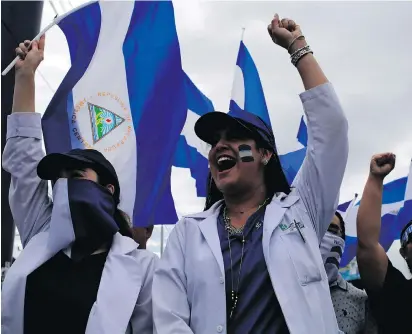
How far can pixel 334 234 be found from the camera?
12.4ft

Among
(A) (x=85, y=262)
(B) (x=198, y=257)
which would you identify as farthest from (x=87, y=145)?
(B) (x=198, y=257)

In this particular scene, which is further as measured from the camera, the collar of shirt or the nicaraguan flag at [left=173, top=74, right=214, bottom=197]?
the nicaraguan flag at [left=173, top=74, right=214, bottom=197]

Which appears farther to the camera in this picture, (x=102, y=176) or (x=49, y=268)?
(x=102, y=176)

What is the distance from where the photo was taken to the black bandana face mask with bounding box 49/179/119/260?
2.83m

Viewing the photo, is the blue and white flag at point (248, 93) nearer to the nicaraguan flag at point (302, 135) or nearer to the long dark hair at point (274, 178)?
the nicaraguan flag at point (302, 135)

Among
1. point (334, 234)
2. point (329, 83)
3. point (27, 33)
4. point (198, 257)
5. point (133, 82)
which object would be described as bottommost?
point (334, 234)

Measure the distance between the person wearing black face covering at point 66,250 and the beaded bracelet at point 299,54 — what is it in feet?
3.71

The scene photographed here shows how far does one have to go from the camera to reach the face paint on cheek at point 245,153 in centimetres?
284

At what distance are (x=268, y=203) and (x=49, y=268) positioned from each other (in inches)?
42.9

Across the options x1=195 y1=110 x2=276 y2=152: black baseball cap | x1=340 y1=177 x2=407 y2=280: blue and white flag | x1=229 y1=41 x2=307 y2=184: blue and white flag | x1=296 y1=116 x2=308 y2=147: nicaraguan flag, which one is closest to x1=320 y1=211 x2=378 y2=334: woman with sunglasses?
x1=195 y1=110 x2=276 y2=152: black baseball cap

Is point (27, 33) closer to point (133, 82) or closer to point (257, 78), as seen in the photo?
point (257, 78)

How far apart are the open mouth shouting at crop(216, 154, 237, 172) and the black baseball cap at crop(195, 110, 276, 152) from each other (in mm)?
142

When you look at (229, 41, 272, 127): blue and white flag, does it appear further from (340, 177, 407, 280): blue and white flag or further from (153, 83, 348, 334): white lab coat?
(153, 83, 348, 334): white lab coat

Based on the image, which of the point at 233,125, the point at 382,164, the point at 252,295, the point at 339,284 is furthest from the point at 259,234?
the point at 339,284
